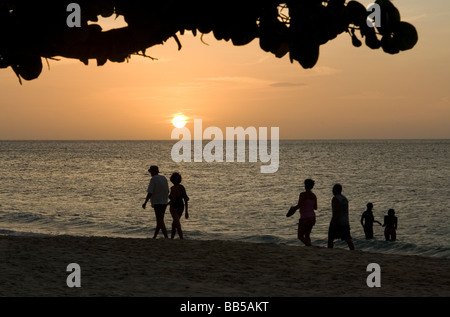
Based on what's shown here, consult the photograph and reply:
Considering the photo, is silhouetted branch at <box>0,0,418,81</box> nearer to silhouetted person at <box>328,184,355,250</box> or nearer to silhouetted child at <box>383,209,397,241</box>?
silhouetted person at <box>328,184,355,250</box>

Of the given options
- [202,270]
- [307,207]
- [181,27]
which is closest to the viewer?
[181,27]

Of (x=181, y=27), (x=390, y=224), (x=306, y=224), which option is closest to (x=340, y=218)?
(x=306, y=224)

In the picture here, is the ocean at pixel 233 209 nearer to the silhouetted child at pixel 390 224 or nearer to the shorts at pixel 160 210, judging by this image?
the silhouetted child at pixel 390 224

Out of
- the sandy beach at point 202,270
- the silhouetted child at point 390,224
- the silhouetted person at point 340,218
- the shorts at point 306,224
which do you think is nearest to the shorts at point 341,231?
the silhouetted person at point 340,218

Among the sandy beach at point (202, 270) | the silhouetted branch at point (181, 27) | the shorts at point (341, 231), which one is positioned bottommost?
the sandy beach at point (202, 270)

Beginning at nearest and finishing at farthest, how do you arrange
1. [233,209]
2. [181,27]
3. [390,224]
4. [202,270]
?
[181,27], [202,270], [390,224], [233,209]

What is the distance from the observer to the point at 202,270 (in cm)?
1066

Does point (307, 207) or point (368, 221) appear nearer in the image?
point (307, 207)

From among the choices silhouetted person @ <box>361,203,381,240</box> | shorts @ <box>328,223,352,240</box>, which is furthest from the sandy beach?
silhouetted person @ <box>361,203,381,240</box>

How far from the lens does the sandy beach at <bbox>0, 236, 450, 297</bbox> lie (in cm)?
923

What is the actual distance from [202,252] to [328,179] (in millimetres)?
63983

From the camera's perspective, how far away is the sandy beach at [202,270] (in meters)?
9.23

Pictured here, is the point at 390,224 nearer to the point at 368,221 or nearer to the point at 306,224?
the point at 368,221
